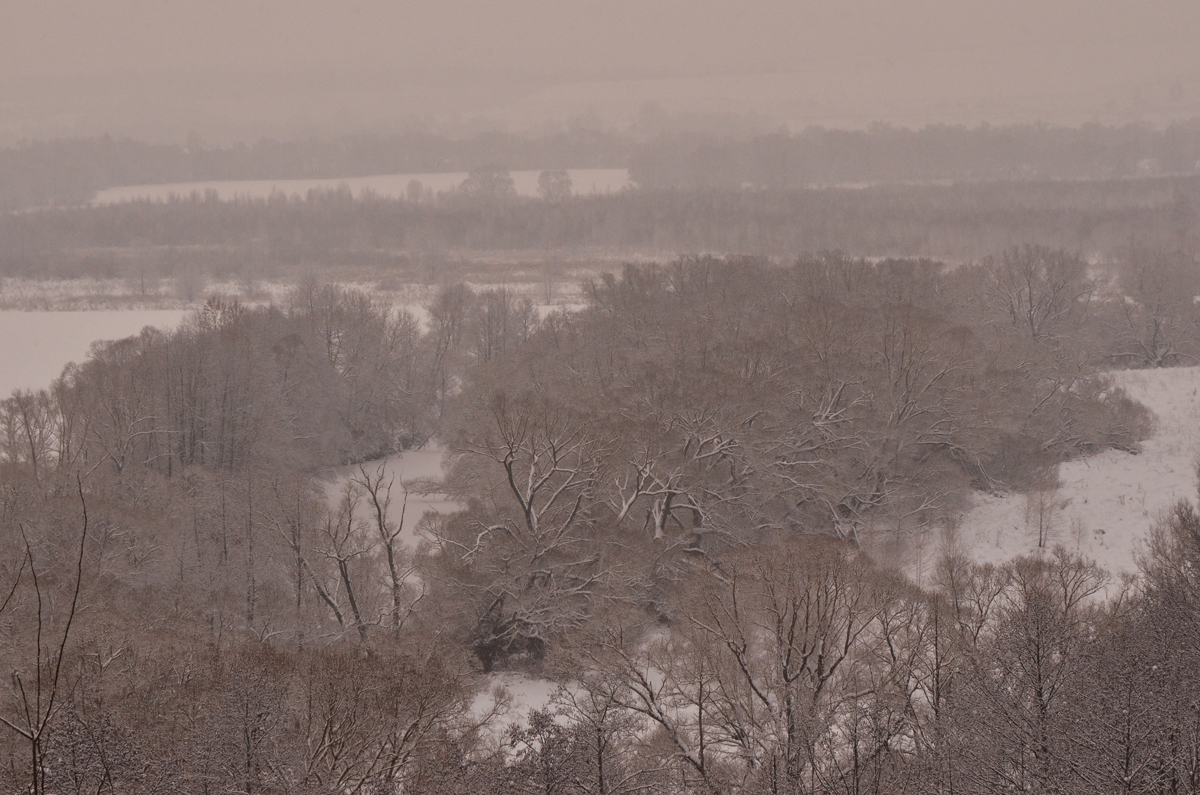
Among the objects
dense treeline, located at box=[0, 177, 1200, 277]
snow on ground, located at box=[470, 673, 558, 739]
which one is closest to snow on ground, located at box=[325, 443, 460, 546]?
snow on ground, located at box=[470, 673, 558, 739]

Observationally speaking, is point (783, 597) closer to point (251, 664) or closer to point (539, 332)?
point (251, 664)

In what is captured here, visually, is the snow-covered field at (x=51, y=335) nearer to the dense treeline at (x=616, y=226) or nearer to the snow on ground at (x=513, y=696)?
the dense treeline at (x=616, y=226)

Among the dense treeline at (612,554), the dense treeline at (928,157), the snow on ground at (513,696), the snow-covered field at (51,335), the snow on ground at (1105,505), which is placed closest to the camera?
the dense treeline at (612,554)

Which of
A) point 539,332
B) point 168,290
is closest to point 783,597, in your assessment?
point 539,332

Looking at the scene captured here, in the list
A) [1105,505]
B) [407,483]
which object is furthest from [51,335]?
[1105,505]

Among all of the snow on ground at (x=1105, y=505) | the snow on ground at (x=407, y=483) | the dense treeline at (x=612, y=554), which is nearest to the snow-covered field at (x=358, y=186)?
the dense treeline at (x=612, y=554)

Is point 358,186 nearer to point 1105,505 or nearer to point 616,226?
point 616,226

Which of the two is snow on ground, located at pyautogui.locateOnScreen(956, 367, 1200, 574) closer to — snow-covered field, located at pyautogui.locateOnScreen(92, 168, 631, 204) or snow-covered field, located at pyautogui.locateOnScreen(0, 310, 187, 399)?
snow-covered field, located at pyautogui.locateOnScreen(0, 310, 187, 399)
